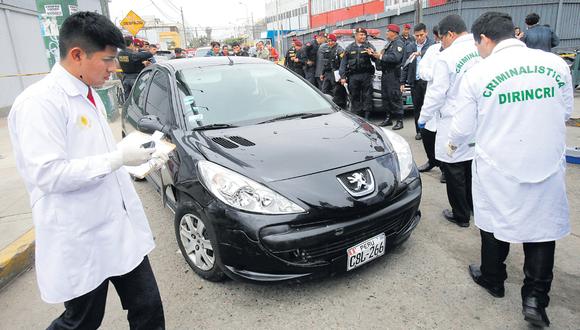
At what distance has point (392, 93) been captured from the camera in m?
7.29

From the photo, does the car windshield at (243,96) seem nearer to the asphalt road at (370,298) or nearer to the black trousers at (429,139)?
the asphalt road at (370,298)

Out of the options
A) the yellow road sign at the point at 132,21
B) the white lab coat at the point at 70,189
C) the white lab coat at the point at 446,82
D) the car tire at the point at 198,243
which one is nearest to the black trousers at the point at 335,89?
the white lab coat at the point at 446,82

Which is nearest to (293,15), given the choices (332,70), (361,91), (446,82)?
(332,70)

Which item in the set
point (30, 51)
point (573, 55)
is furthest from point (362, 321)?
point (30, 51)

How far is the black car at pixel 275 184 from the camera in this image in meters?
2.44

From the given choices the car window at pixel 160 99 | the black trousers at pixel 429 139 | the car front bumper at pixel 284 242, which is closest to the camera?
the car front bumper at pixel 284 242

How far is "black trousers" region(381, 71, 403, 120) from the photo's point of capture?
23.8 feet

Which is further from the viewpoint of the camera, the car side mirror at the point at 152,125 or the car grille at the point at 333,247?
the car side mirror at the point at 152,125

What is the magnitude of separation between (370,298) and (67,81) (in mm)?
2114

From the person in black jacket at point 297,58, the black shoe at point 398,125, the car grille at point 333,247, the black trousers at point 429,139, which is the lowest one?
the black shoe at point 398,125

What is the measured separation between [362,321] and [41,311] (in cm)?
220

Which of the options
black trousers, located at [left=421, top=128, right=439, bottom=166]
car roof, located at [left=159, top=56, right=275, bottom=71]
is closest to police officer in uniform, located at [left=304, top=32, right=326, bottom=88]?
black trousers, located at [left=421, top=128, right=439, bottom=166]

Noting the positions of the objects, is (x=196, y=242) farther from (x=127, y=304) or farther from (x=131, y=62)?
(x=131, y=62)

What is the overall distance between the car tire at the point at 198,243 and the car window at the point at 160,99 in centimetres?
88
